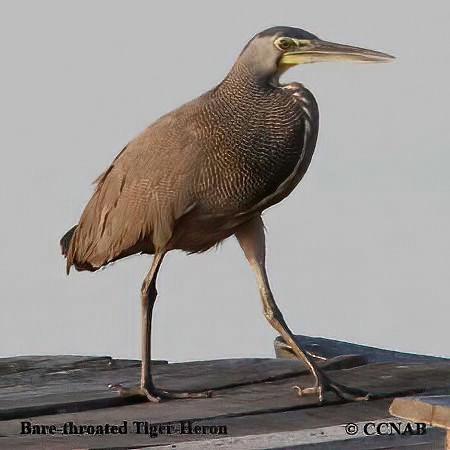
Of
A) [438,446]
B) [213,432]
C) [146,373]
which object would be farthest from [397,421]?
[146,373]

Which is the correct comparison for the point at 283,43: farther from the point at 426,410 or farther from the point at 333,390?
the point at 426,410

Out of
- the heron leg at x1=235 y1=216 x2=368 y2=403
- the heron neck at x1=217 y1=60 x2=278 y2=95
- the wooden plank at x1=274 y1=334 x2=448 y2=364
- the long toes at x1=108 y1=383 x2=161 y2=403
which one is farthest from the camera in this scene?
the wooden plank at x1=274 y1=334 x2=448 y2=364

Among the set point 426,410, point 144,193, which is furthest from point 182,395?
point 426,410

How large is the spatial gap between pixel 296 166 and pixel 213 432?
59.2 inches

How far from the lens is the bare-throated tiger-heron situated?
22.3 feet

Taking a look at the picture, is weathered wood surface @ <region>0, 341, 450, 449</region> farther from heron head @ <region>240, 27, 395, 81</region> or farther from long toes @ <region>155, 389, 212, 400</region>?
heron head @ <region>240, 27, 395, 81</region>

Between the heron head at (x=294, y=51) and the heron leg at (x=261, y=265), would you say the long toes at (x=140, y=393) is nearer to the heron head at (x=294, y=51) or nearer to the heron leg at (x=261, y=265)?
the heron leg at (x=261, y=265)

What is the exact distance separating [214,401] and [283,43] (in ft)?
5.66

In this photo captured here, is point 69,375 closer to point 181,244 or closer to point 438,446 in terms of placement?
point 181,244

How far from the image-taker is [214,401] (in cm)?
667

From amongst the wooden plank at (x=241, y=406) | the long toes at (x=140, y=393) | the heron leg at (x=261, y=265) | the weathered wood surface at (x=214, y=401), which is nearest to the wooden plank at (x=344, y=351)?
the weathered wood surface at (x=214, y=401)

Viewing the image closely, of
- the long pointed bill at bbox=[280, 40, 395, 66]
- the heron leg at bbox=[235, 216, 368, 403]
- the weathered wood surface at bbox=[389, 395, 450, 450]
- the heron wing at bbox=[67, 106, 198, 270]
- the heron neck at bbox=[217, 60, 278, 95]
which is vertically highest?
the long pointed bill at bbox=[280, 40, 395, 66]

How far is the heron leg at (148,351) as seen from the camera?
6.79 metres

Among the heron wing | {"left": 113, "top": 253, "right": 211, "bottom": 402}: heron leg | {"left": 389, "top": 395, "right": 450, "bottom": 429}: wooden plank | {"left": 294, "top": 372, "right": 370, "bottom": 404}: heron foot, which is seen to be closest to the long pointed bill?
the heron wing
